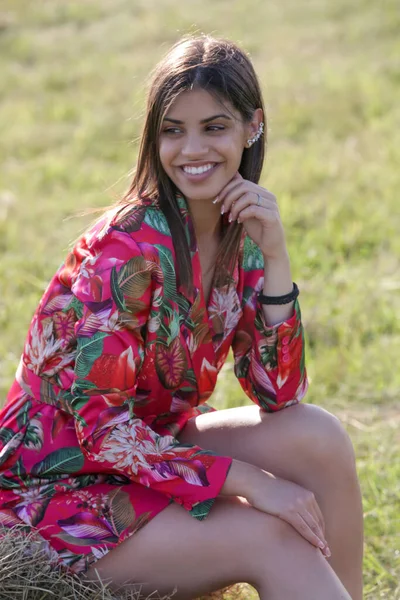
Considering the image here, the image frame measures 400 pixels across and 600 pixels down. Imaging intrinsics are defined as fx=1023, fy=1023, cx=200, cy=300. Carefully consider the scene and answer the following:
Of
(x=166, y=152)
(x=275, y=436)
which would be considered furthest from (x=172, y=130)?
(x=275, y=436)

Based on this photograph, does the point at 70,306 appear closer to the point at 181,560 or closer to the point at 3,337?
the point at 181,560

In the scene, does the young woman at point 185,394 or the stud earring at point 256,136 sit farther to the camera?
the stud earring at point 256,136

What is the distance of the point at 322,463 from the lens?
2.41m

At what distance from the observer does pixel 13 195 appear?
603 cm

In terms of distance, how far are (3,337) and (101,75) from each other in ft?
14.4

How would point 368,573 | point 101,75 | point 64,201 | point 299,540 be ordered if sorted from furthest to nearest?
point 101,75, point 64,201, point 368,573, point 299,540

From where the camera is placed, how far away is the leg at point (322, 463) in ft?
7.90

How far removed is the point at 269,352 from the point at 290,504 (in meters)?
0.47

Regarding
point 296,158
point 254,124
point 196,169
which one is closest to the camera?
point 196,169

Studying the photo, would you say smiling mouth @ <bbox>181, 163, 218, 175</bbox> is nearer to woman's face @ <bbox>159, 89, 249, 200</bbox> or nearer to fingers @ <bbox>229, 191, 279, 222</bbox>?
woman's face @ <bbox>159, 89, 249, 200</bbox>

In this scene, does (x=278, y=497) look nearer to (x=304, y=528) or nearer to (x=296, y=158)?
(x=304, y=528)

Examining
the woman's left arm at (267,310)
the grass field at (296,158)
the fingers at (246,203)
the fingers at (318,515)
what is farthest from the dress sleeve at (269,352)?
the grass field at (296,158)

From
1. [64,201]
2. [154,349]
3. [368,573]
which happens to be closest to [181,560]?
[154,349]

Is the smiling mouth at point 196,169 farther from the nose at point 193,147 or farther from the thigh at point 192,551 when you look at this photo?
the thigh at point 192,551
